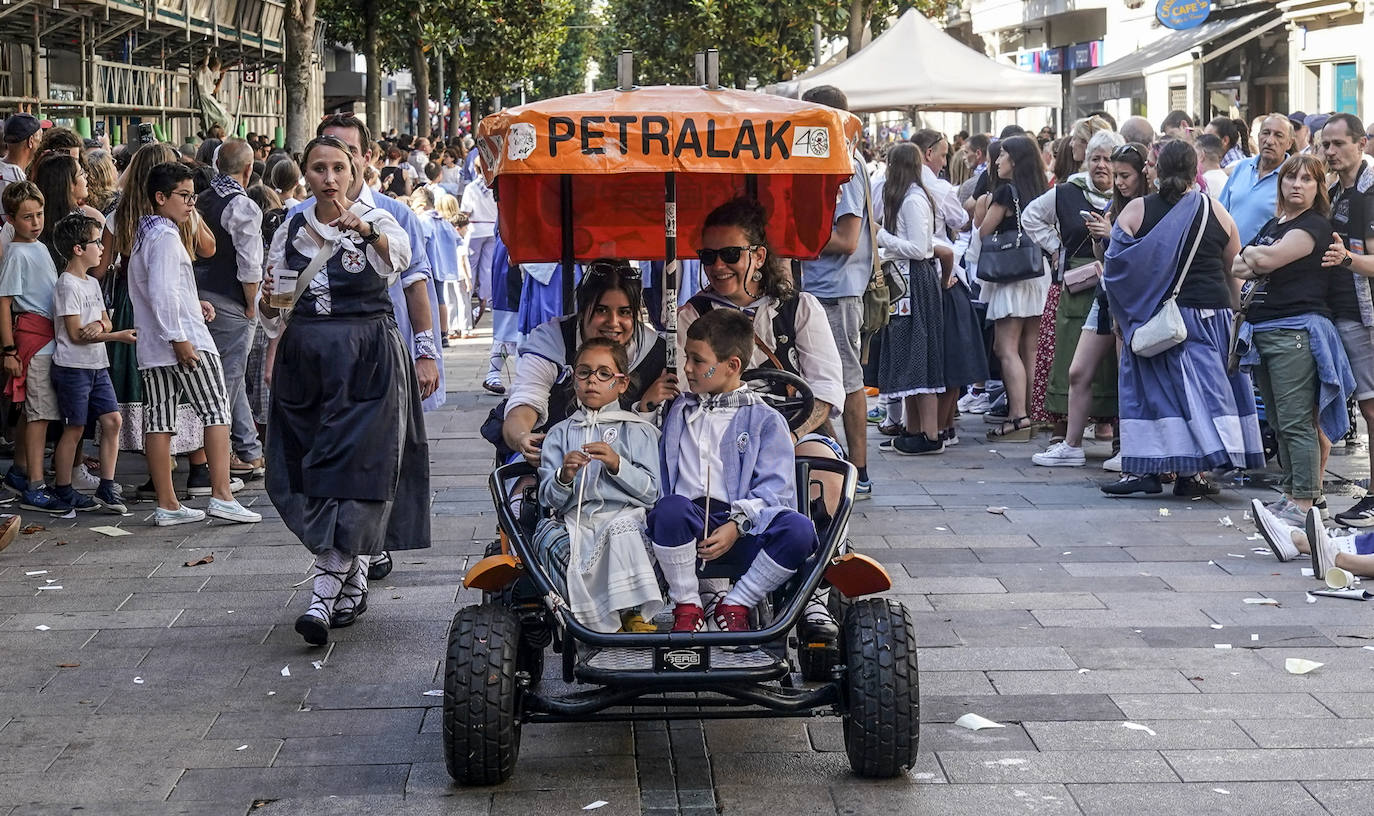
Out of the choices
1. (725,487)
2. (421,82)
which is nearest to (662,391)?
(725,487)

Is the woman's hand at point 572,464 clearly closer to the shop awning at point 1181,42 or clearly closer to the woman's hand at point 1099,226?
the woman's hand at point 1099,226

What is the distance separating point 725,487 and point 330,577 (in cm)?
211

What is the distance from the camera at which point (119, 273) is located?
9148 millimetres

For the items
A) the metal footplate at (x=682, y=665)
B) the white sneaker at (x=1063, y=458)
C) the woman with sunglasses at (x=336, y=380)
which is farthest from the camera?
the white sneaker at (x=1063, y=458)

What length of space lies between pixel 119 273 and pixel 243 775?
4.91 meters

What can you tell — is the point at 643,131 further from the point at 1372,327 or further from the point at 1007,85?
the point at 1007,85

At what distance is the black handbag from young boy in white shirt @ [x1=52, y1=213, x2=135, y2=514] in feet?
17.1

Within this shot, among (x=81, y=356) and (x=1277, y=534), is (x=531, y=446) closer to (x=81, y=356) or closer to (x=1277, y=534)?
(x=1277, y=534)

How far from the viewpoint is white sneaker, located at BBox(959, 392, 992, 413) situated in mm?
12828

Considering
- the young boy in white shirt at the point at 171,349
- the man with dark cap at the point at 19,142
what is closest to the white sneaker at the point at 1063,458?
the young boy in white shirt at the point at 171,349

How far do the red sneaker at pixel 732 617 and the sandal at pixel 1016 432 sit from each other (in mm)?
6815

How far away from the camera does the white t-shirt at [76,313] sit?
29.1ft

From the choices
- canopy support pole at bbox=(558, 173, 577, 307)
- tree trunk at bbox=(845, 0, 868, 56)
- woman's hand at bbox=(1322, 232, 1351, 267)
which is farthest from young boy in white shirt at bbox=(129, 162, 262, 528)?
tree trunk at bbox=(845, 0, 868, 56)

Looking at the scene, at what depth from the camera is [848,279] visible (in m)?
8.98
